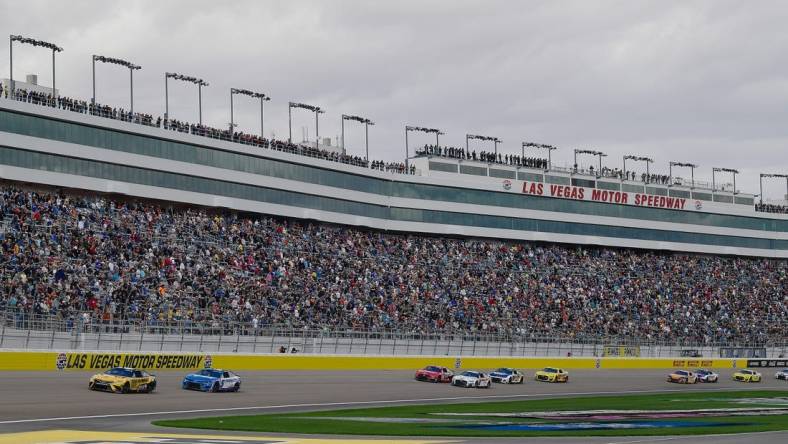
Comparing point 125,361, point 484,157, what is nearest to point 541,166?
point 484,157

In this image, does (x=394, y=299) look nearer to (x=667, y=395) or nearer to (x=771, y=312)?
(x=667, y=395)

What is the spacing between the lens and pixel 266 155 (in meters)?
74.4

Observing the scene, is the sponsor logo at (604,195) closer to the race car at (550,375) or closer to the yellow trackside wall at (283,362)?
the yellow trackside wall at (283,362)

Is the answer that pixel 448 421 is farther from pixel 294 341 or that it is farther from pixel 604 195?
pixel 604 195

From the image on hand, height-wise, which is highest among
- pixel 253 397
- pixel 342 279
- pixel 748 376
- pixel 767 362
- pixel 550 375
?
pixel 342 279

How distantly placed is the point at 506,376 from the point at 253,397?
20452mm

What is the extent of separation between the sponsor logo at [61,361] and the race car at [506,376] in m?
24.0

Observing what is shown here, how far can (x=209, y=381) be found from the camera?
4366 centimetres

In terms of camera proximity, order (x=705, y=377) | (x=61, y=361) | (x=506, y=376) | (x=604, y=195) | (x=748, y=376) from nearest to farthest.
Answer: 1. (x=61, y=361)
2. (x=506, y=376)
3. (x=705, y=377)
4. (x=748, y=376)
5. (x=604, y=195)

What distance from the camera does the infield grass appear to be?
29562 millimetres

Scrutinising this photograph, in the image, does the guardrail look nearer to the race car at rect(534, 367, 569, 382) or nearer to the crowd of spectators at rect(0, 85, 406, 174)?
the race car at rect(534, 367, 569, 382)

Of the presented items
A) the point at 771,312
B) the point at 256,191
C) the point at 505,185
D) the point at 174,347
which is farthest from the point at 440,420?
the point at 771,312

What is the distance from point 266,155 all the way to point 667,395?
3134cm

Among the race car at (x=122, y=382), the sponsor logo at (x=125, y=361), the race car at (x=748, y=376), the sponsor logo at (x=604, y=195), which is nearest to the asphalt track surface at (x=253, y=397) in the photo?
the race car at (x=122, y=382)
